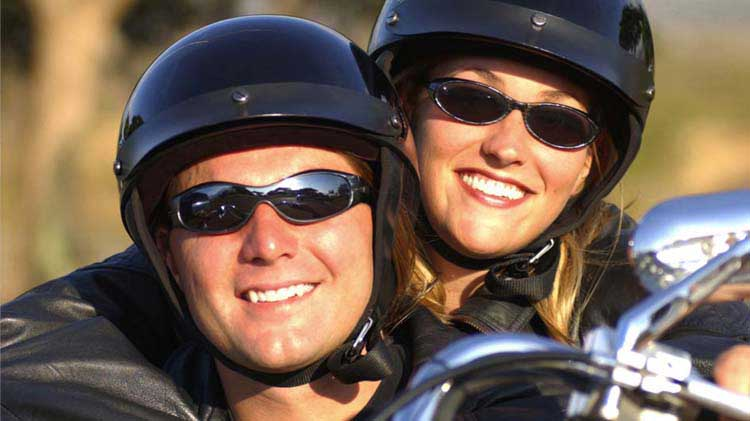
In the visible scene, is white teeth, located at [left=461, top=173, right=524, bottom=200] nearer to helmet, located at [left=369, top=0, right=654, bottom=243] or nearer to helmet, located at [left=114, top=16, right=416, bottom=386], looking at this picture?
helmet, located at [left=369, top=0, right=654, bottom=243]

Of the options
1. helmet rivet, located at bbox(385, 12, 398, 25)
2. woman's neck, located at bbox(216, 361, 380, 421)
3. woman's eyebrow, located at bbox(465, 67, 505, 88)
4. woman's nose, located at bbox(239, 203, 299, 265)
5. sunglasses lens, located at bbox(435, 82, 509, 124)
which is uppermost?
woman's nose, located at bbox(239, 203, 299, 265)

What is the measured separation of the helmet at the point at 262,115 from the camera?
2533 millimetres

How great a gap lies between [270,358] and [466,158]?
1.01m

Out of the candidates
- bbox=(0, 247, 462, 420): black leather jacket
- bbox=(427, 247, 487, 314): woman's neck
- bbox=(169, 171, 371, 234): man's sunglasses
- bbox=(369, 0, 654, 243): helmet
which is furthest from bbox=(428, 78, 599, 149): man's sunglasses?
bbox=(169, 171, 371, 234): man's sunglasses

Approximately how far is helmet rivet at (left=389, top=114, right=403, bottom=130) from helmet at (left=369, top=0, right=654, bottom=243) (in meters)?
0.58

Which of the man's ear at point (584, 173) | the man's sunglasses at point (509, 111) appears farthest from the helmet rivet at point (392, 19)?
the man's ear at point (584, 173)

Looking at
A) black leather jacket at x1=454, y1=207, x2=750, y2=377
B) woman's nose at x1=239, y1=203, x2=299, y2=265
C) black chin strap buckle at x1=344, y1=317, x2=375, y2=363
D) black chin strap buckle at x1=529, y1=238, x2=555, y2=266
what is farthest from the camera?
black chin strap buckle at x1=529, y1=238, x2=555, y2=266

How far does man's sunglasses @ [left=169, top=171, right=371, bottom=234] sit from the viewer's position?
2.47 metres

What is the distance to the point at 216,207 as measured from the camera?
8.21 ft

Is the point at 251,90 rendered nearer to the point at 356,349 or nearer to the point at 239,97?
the point at 239,97

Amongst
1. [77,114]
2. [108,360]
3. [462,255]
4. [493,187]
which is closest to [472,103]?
[493,187]

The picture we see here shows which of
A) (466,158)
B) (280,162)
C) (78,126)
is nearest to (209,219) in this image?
(280,162)

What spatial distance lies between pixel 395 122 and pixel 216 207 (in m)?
0.42

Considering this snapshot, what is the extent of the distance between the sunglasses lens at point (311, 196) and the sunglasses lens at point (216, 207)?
61mm
